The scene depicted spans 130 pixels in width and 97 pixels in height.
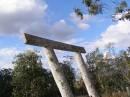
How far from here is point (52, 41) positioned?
15.4 meters

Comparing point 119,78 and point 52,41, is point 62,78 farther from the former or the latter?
point 119,78

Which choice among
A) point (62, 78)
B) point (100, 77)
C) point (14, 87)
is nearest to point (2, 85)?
point (14, 87)

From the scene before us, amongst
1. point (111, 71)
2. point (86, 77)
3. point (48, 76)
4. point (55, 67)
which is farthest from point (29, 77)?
point (55, 67)

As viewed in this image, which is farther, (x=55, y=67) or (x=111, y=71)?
(x=111, y=71)

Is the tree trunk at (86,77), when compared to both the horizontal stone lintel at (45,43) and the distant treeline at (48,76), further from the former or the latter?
the distant treeline at (48,76)

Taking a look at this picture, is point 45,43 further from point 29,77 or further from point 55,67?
point 29,77

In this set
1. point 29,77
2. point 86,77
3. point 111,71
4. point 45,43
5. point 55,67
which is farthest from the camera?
point 111,71

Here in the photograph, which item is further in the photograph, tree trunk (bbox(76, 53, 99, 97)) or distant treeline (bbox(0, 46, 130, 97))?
distant treeline (bbox(0, 46, 130, 97))

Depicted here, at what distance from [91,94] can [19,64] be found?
34331 mm

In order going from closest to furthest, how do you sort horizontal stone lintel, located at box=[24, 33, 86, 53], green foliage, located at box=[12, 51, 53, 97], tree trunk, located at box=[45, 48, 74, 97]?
horizontal stone lintel, located at box=[24, 33, 86, 53] < tree trunk, located at box=[45, 48, 74, 97] < green foliage, located at box=[12, 51, 53, 97]

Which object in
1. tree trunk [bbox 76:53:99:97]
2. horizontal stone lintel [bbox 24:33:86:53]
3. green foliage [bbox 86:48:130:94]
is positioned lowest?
tree trunk [bbox 76:53:99:97]

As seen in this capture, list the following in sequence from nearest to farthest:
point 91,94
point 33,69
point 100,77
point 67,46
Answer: point 67,46, point 91,94, point 33,69, point 100,77

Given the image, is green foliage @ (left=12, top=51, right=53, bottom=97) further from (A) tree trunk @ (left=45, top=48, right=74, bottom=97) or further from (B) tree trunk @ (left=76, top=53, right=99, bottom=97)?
(A) tree trunk @ (left=45, top=48, right=74, bottom=97)

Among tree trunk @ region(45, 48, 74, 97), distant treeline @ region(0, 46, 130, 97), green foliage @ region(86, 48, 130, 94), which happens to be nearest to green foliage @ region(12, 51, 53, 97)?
distant treeline @ region(0, 46, 130, 97)
